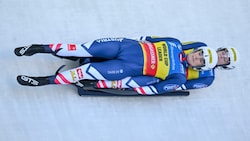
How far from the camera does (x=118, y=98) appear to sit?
9.60ft

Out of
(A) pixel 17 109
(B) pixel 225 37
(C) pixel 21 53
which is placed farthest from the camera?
(B) pixel 225 37

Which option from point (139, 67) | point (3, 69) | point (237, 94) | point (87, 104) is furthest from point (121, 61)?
point (237, 94)

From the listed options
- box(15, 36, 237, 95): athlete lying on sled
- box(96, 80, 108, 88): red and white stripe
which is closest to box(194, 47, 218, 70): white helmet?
box(15, 36, 237, 95): athlete lying on sled

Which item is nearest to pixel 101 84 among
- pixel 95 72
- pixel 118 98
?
pixel 95 72

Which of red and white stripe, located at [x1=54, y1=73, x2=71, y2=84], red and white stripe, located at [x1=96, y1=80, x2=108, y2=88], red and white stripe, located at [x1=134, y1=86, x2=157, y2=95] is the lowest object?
red and white stripe, located at [x1=134, y1=86, x2=157, y2=95]

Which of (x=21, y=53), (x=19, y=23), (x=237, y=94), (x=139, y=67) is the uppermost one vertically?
(x=19, y=23)

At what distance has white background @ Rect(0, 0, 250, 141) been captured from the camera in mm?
2758

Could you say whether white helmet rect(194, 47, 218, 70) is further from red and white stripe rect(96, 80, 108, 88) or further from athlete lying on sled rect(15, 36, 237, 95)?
red and white stripe rect(96, 80, 108, 88)

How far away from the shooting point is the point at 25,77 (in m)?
2.57

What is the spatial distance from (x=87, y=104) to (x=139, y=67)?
19.2 inches

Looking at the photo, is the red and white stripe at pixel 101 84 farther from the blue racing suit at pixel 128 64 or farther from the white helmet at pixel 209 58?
→ the white helmet at pixel 209 58

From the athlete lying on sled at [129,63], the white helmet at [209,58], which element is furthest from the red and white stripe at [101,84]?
the white helmet at [209,58]

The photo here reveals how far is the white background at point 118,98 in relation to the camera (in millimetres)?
2758

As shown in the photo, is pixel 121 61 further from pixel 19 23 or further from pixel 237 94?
pixel 237 94
